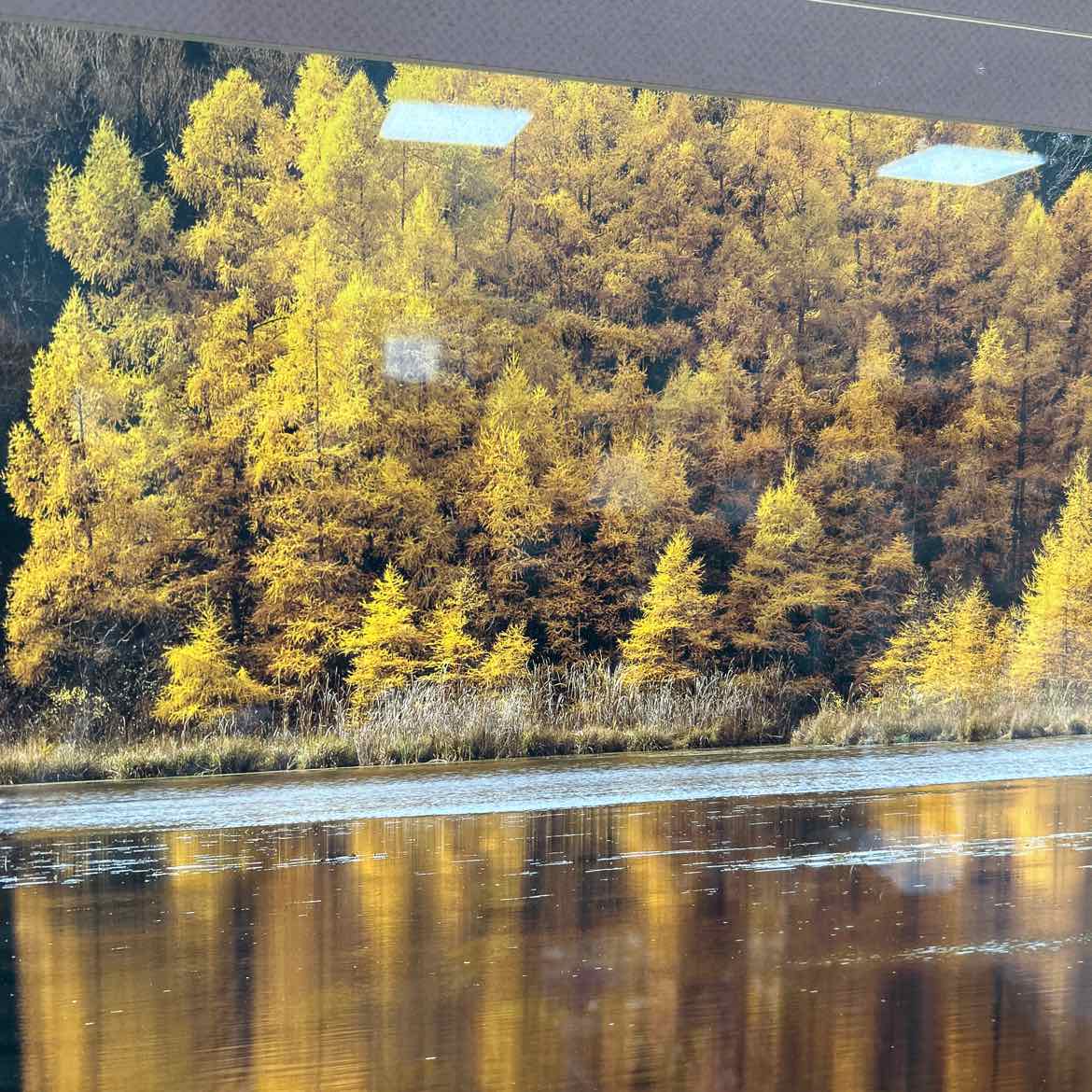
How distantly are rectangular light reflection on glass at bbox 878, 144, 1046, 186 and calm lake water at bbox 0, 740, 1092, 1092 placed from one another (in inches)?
54.3

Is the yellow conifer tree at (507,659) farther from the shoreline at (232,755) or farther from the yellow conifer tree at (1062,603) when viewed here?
the yellow conifer tree at (1062,603)

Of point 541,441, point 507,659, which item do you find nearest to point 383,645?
point 507,659

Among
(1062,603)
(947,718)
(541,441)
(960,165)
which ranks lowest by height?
(947,718)

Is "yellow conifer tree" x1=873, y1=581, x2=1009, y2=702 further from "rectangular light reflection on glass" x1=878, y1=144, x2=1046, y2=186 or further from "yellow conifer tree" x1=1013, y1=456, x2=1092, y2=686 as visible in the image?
"rectangular light reflection on glass" x1=878, y1=144, x2=1046, y2=186

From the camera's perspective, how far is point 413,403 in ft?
9.89

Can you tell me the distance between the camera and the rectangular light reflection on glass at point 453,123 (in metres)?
2.92

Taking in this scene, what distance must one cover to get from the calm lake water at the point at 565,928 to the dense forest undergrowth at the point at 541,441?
0.12 meters

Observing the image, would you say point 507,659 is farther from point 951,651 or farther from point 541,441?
point 951,651

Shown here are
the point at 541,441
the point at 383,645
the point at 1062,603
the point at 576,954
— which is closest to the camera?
the point at 576,954

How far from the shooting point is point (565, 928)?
102 inches

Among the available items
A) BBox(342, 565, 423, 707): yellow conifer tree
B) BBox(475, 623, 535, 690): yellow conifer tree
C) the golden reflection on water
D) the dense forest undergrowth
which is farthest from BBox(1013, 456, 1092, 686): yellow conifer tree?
BBox(342, 565, 423, 707): yellow conifer tree

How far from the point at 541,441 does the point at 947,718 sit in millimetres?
1188

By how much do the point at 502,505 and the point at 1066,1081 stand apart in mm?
1623

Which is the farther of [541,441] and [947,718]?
[947,718]
